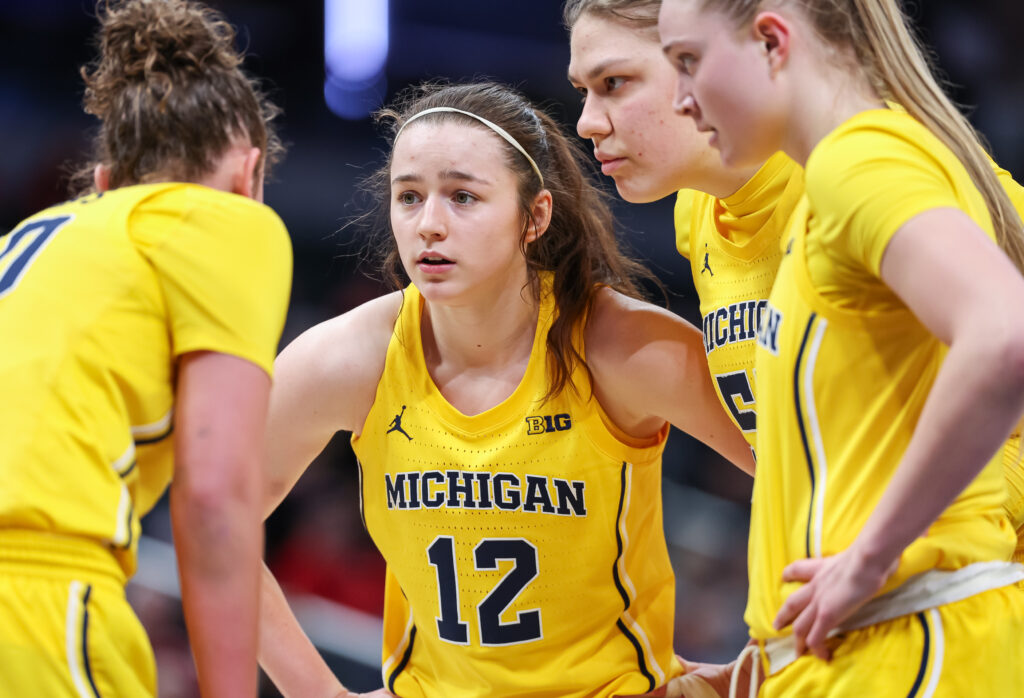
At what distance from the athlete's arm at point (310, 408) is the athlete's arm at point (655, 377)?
56 cm

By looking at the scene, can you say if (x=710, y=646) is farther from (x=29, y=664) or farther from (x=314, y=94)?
(x=29, y=664)

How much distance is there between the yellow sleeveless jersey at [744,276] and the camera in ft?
7.66

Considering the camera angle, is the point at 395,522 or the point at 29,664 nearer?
Result: the point at 29,664

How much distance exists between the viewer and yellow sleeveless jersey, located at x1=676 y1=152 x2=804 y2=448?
234cm

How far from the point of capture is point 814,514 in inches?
60.5

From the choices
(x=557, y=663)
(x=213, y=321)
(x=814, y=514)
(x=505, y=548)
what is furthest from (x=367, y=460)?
(x=814, y=514)

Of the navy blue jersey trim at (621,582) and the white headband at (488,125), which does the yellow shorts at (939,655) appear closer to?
→ the navy blue jersey trim at (621,582)

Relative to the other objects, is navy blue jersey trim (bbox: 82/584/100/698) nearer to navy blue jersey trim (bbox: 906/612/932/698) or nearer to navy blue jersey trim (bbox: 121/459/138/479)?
navy blue jersey trim (bbox: 121/459/138/479)

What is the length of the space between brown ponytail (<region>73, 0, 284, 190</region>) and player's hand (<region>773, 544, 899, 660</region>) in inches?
44.9

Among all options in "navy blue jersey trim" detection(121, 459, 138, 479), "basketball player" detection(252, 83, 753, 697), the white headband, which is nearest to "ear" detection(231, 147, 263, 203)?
"navy blue jersey trim" detection(121, 459, 138, 479)

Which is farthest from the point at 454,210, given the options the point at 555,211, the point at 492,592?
the point at 492,592

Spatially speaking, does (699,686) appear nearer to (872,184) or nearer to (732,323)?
(732,323)

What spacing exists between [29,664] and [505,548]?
4.15 ft

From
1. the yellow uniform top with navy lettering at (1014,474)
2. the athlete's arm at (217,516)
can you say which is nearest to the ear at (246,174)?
the athlete's arm at (217,516)
